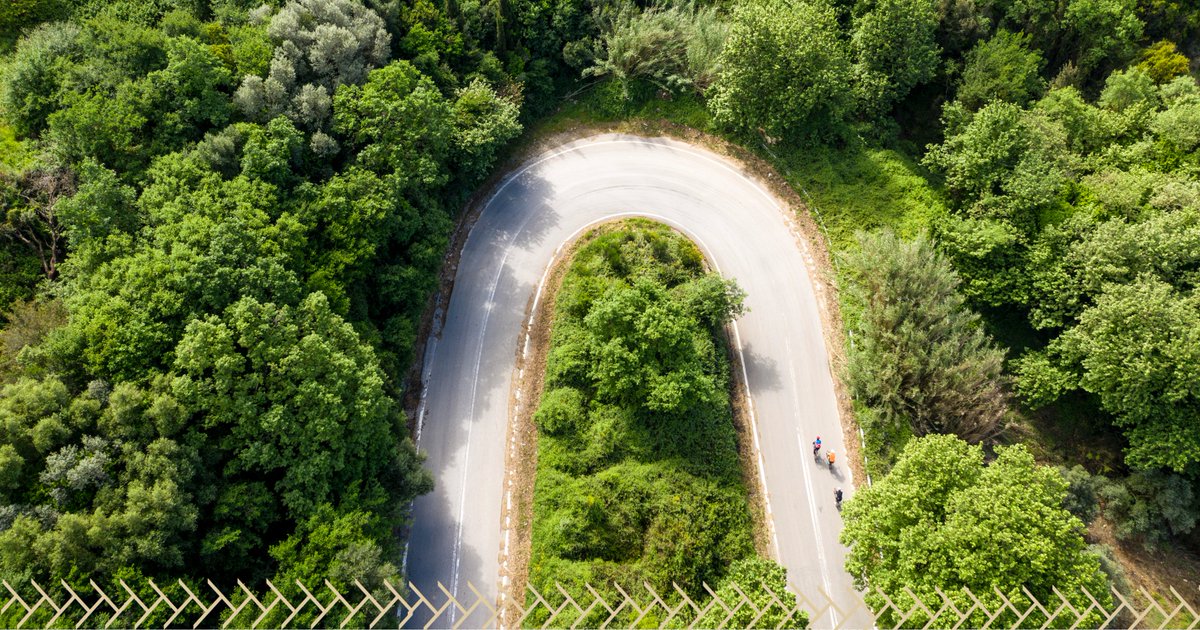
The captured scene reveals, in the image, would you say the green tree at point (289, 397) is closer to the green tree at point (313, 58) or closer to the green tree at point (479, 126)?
the green tree at point (313, 58)

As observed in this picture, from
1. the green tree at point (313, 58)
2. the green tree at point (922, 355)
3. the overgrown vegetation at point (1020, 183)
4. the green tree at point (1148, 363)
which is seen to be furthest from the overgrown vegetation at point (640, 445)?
the green tree at point (1148, 363)

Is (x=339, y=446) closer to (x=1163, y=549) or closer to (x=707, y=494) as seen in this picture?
(x=707, y=494)

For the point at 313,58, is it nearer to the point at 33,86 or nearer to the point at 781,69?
the point at 33,86

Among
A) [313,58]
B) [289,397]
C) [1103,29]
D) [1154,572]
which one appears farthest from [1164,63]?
[289,397]

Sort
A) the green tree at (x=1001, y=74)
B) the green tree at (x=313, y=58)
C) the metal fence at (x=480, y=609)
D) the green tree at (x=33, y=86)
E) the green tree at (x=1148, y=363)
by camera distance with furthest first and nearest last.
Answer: the green tree at (x=1001, y=74) → the green tree at (x=313, y=58) → the green tree at (x=1148, y=363) → the green tree at (x=33, y=86) → the metal fence at (x=480, y=609)

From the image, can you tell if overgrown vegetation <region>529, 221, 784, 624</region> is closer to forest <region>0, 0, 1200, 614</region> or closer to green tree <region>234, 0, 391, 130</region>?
forest <region>0, 0, 1200, 614</region>

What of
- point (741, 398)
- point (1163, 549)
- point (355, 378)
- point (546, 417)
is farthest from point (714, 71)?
point (1163, 549)
